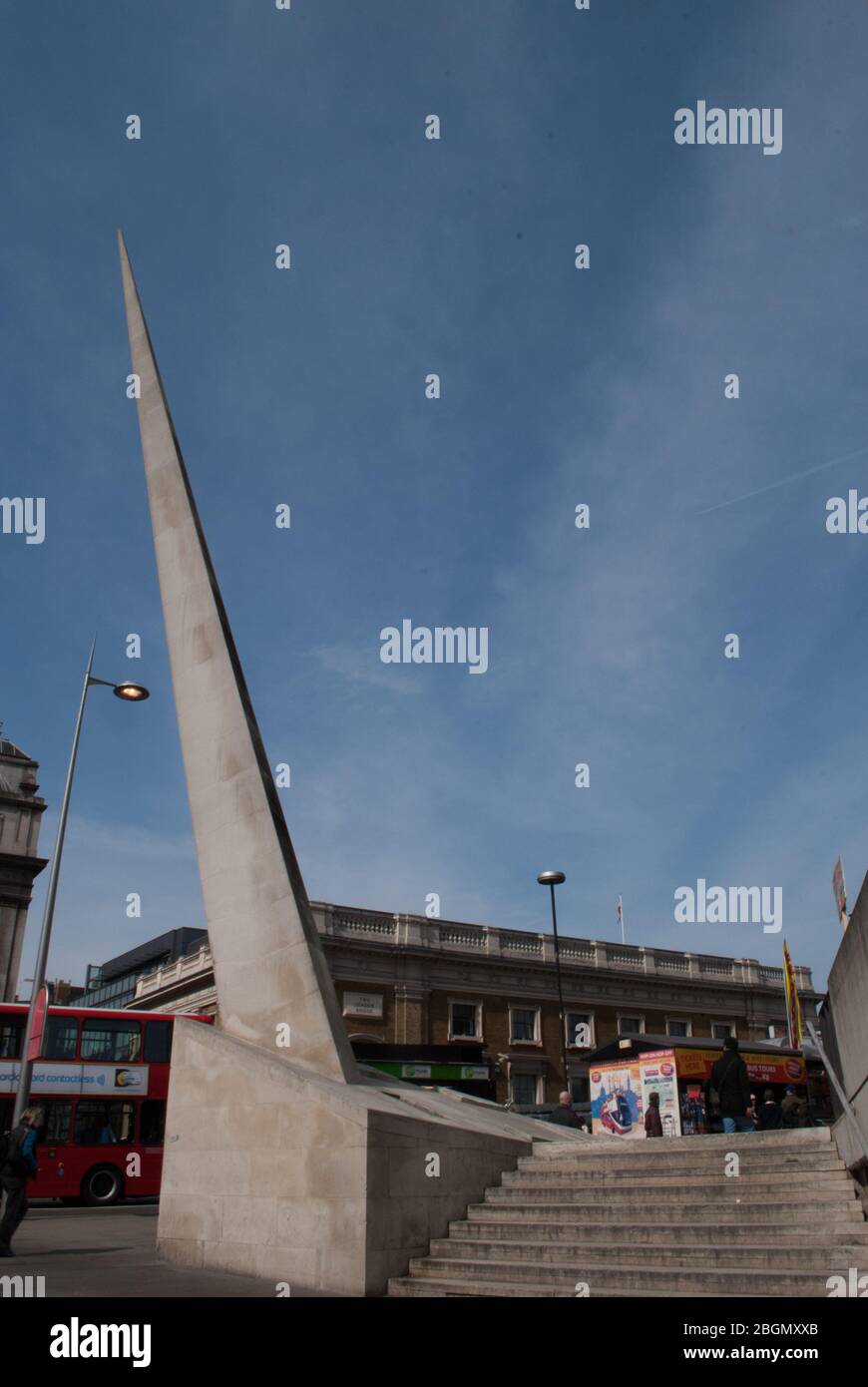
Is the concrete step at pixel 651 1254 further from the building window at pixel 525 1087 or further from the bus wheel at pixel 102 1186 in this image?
the building window at pixel 525 1087

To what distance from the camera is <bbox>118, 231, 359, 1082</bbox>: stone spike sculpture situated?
36.6 ft

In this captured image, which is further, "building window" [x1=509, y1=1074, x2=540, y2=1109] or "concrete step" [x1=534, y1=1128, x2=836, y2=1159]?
"building window" [x1=509, y1=1074, x2=540, y2=1109]

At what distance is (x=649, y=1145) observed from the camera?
10539 millimetres

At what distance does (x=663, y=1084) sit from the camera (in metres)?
25.6

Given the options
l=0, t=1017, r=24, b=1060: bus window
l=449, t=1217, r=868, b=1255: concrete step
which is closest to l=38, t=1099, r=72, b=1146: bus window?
l=0, t=1017, r=24, b=1060: bus window

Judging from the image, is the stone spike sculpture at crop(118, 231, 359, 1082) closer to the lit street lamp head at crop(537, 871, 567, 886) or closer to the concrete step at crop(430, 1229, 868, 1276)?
the concrete step at crop(430, 1229, 868, 1276)

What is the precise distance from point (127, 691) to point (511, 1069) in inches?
1291

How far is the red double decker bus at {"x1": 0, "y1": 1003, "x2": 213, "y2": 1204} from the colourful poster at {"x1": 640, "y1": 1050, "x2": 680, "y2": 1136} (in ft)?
39.4

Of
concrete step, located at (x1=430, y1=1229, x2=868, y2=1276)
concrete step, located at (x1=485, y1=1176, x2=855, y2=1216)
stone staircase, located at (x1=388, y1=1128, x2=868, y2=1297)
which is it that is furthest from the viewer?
concrete step, located at (x1=485, y1=1176, x2=855, y2=1216)

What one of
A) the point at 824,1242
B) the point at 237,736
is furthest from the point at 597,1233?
the point at 237,736

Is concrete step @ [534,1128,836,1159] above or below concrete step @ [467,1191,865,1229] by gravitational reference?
above

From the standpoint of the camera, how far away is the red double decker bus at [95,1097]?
69.5ft
